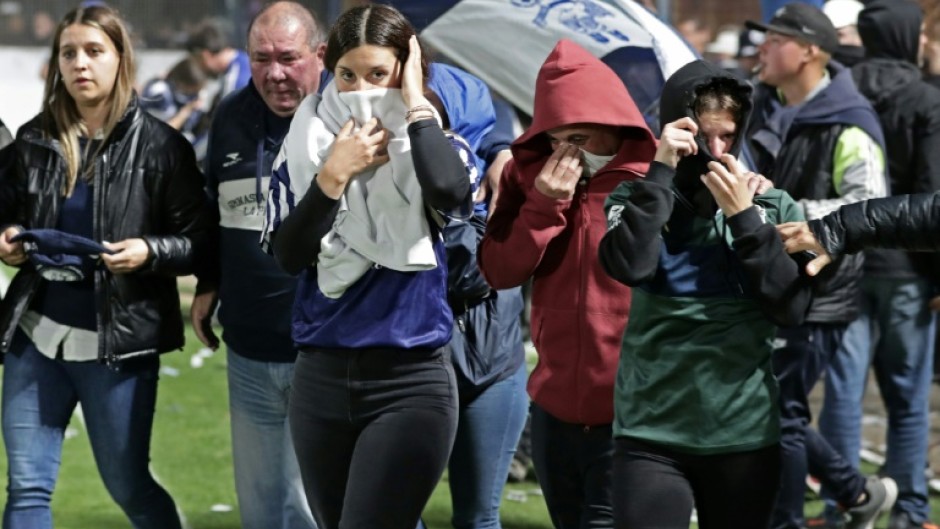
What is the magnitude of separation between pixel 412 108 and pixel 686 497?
4.00ft

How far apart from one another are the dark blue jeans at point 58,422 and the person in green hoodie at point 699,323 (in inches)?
71.2

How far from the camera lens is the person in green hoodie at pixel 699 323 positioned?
4.07 meters

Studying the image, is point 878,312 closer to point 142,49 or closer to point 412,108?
point 412,108

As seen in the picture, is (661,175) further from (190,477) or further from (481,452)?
(190,477)

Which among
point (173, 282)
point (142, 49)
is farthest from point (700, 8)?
point (173, 282)

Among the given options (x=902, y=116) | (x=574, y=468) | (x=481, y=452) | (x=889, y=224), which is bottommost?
(x=481, y=452)

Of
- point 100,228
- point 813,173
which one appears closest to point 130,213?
Result: point 100,228

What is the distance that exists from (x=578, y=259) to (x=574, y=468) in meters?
0.60

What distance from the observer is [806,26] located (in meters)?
6.53

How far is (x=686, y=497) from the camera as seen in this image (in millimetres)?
4117

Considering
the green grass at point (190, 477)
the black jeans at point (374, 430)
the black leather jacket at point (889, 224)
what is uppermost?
the black leather jacket at point (889, 224)

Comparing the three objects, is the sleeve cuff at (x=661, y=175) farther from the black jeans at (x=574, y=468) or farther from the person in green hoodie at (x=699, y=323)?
the black jeans at (x=574, y=468)

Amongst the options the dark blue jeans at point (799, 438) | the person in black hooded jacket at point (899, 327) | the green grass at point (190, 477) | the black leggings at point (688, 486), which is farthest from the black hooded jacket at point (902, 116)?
the black leggings at point (688, 486)

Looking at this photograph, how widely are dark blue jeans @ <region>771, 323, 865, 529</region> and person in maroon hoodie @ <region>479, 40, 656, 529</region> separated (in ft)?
5.94
